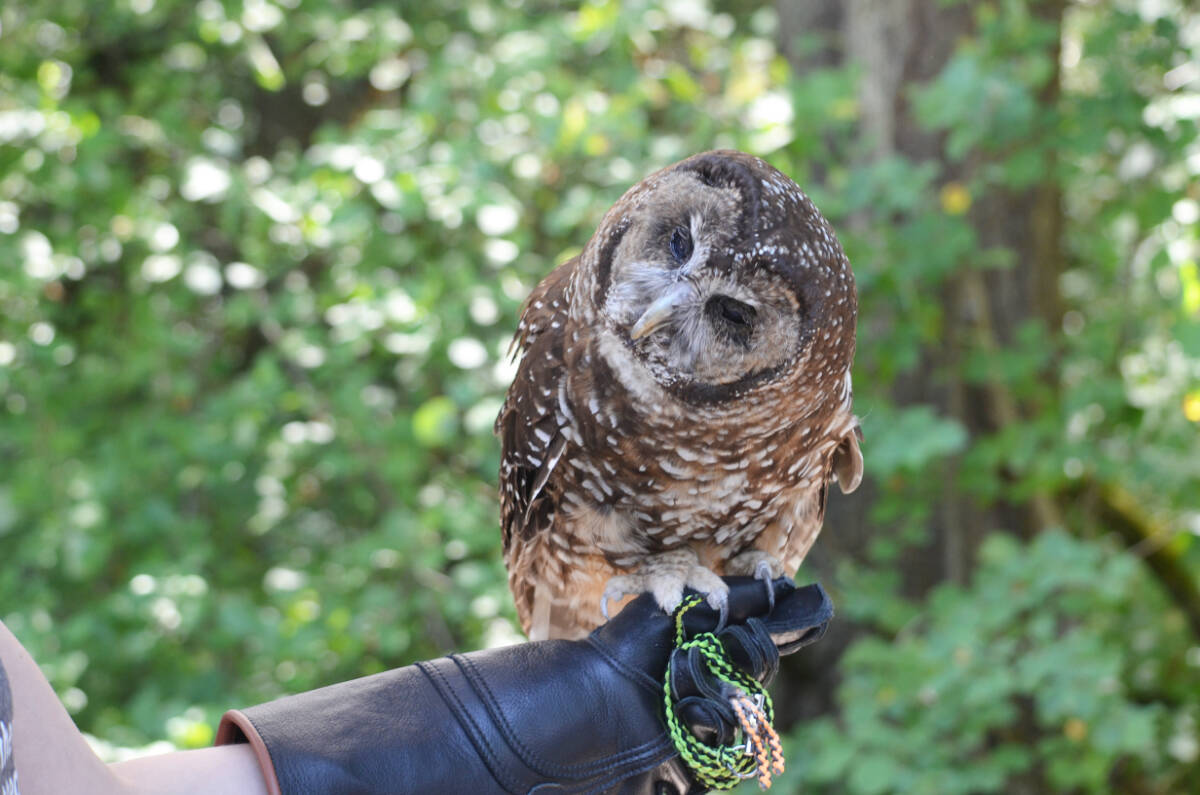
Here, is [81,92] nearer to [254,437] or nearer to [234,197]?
[234,197]

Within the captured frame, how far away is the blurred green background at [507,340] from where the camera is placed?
3252mm

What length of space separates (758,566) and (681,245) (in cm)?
76

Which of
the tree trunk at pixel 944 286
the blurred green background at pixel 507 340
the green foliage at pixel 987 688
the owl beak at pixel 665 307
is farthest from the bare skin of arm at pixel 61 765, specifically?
the tree trunk at pixel 944 286

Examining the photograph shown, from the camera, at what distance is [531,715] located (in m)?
1.70

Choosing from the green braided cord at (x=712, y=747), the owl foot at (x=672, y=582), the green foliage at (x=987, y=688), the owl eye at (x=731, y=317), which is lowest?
the green foliage at (x=987, y=688)

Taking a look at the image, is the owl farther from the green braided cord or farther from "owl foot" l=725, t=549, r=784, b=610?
the green braided cord

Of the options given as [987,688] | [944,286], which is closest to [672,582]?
[987,688]

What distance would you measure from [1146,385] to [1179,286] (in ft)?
4.37

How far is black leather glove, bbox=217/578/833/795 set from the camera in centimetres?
153

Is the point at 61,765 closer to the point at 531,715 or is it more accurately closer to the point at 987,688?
the point at 531,715

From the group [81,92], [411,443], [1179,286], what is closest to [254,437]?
[411,443]

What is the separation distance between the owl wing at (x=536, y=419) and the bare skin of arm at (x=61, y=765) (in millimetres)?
833

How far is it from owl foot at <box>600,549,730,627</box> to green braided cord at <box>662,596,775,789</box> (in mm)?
87

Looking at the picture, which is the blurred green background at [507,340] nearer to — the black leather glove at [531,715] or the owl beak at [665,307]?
the black leather glove at [531,715]
